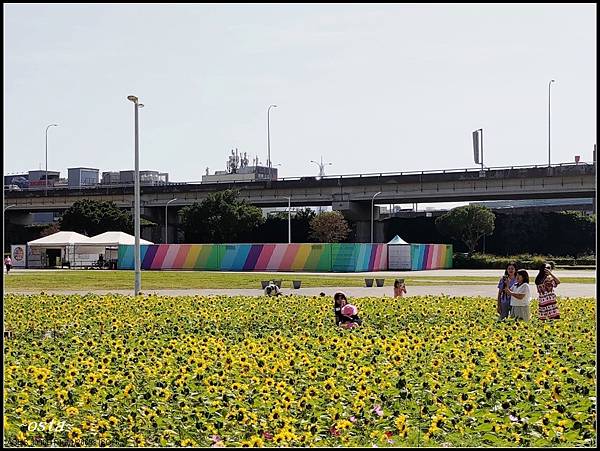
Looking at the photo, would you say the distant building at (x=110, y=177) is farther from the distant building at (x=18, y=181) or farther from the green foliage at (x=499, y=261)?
the green foliage at (x=499, y=261)

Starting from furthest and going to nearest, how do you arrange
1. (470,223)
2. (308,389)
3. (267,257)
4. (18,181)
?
(18,181)
(470,223)
(267,257)
(308,389)

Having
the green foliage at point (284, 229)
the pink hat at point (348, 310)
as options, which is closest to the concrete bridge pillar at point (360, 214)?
the green foliage at point (284, 229)

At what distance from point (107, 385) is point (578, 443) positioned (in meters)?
4.04

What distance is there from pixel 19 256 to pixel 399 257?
2581 cm

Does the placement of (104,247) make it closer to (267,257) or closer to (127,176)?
(267,257)

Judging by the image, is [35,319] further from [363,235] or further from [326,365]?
[363,235]

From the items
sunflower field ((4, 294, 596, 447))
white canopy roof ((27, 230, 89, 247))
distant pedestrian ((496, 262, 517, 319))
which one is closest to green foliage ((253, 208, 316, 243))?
white canopy roof ((27, 230, 89, 247))

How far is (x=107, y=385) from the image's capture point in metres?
8.12

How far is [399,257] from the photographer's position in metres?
58.6

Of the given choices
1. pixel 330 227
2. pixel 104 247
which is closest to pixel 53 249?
pixel 104 247

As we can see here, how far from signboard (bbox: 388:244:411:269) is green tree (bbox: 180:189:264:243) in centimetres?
2116

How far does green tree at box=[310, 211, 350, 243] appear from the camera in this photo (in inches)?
3127

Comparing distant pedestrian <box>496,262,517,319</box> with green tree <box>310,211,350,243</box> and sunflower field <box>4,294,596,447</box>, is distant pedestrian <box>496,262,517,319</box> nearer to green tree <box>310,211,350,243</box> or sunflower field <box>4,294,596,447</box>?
sunflower field <box>4,294,596,447</box>

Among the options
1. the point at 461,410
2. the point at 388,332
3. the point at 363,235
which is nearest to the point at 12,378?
the point at 461,410
